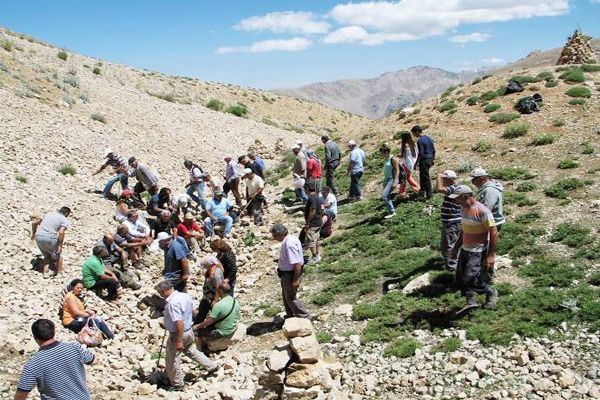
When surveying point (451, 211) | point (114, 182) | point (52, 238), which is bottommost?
point (451, 211)

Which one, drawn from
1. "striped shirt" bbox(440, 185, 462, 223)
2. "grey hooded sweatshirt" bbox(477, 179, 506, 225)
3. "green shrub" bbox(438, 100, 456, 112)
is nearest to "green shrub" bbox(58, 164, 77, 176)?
"striped shirt" bbox(440, 185, 462, 223)

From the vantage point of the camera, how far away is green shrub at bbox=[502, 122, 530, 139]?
19.7 m

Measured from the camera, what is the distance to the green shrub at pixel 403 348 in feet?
28.4

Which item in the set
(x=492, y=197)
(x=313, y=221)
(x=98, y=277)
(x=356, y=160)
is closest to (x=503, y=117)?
(x=356, y=160)

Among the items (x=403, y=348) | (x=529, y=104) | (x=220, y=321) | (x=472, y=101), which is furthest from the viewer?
(x=472, y=101)

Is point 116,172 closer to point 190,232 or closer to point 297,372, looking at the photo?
point 190,232

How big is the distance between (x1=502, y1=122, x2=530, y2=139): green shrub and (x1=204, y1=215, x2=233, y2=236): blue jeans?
10.9 m

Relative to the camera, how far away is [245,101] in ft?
173

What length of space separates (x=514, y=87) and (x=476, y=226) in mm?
18075

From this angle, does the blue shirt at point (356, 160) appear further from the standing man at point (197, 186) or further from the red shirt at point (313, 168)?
the standing man at point (197, 186)

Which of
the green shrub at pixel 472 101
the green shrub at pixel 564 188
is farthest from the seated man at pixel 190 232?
the green shrub at pixel 472 101

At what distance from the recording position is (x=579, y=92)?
22.1m

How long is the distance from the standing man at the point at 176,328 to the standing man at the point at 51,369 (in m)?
2.25

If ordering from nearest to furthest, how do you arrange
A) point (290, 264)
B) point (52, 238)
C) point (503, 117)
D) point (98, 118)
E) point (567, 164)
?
point (290, 264), point (52, 238), point (567, 164), point (503, 117), point (98, 118)
